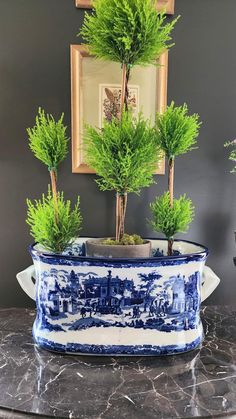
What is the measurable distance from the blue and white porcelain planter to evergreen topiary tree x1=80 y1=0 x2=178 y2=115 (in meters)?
0.44

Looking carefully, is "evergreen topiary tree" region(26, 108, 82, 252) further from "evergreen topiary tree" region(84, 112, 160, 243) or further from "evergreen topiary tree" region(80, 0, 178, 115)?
"evergreen topiary tree" region(80, 0, 178, 115)

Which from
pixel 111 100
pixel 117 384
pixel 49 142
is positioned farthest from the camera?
pixel 111 100

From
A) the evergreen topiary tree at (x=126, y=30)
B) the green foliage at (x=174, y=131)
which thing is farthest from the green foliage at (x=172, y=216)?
the evergreen topiary tree at (x=126, y=30)

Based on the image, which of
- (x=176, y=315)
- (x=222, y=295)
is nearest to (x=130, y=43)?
(x=176, y=315)

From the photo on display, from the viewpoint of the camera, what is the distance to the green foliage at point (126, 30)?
26.6 inches

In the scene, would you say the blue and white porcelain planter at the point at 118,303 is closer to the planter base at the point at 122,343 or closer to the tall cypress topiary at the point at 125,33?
the planter base at the point at 122,343

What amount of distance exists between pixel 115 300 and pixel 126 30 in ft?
1.81

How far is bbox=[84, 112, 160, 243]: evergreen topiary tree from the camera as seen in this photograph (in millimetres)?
698

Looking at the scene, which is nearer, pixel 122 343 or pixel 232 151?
pixel 122 343

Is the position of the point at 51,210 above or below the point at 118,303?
above

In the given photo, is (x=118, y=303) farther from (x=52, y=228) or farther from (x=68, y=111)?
(x=68, y=111)

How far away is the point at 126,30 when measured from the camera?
680 millimetres

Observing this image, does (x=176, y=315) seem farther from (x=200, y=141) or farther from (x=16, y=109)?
(x=16, y=109)

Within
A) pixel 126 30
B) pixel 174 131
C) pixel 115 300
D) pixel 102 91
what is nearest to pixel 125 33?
pixel 126 30
